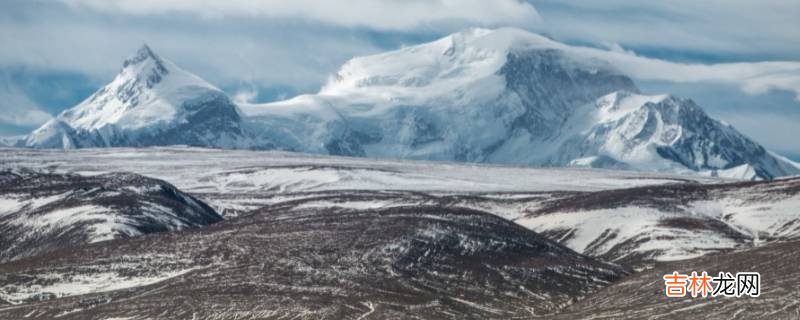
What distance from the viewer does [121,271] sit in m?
172

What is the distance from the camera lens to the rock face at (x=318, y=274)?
502 feet

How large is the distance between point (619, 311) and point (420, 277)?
36.2 m

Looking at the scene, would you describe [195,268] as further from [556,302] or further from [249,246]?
[556,302]

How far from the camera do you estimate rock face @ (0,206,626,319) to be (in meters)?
153

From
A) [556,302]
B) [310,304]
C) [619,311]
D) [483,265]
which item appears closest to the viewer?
[619,311]

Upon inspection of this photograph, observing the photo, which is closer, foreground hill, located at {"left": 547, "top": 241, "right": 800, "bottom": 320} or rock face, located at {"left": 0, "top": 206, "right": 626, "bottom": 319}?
foreground hill, located at {"left": 547, "top": 241, "right": 800, "bottom": 320}

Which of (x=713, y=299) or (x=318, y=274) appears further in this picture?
(x=318, y=274)

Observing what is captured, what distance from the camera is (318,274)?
6703 inches

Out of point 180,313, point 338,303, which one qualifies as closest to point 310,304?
point 338,303

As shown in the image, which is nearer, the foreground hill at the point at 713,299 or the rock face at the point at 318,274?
the foreground hill at the point at 713,299

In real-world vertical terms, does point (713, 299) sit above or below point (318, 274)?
below

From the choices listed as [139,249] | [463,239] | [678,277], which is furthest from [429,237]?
[678,277]

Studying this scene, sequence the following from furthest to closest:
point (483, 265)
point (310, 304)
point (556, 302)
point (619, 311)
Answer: point (483, 265) < point (556, 302) < point (310, 304) < point (619, 311)

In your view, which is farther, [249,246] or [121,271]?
[249,246]
